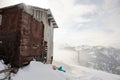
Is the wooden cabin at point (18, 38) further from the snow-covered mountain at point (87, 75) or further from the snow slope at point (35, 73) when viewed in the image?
the snow-covered mountain at point (87, 75)

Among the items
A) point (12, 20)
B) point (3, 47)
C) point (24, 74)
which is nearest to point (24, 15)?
point (12, 20)

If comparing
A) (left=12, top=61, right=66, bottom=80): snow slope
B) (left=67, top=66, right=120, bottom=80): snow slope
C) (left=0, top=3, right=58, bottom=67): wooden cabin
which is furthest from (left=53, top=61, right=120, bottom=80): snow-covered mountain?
(left=0, top=3, right=58, bottom=67): wooden cabin

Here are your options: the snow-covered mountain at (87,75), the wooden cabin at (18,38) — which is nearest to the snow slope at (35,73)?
the wooden cabin at (18,38)

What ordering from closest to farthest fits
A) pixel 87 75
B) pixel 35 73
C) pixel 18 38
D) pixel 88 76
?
pixel 18 38 < pixel 35 73 < pixel 88 76 < pixel 87 75

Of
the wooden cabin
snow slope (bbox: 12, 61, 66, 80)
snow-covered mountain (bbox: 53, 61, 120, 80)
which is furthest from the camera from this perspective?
snow-covered mountain (bbox: 53, 61, 120, 80)

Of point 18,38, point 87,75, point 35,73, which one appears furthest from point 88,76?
point 18,38

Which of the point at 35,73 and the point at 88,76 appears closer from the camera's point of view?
the point at 35,73

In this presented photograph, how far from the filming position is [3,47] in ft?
33.8

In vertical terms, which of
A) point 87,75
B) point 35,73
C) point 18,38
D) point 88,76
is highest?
point 18,38

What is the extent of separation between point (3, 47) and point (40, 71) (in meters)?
3.04

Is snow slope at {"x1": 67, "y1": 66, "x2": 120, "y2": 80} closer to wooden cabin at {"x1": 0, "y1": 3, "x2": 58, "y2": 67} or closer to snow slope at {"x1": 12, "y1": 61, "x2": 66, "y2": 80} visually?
snow slope at {"x1": 12, "y1": 61, "x2": 66, "y2": 80}

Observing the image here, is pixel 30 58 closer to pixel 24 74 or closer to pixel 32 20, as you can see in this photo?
pixel 24 74

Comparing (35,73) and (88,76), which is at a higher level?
(35,73)

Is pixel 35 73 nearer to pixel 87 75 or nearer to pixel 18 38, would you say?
pixel 18 38
